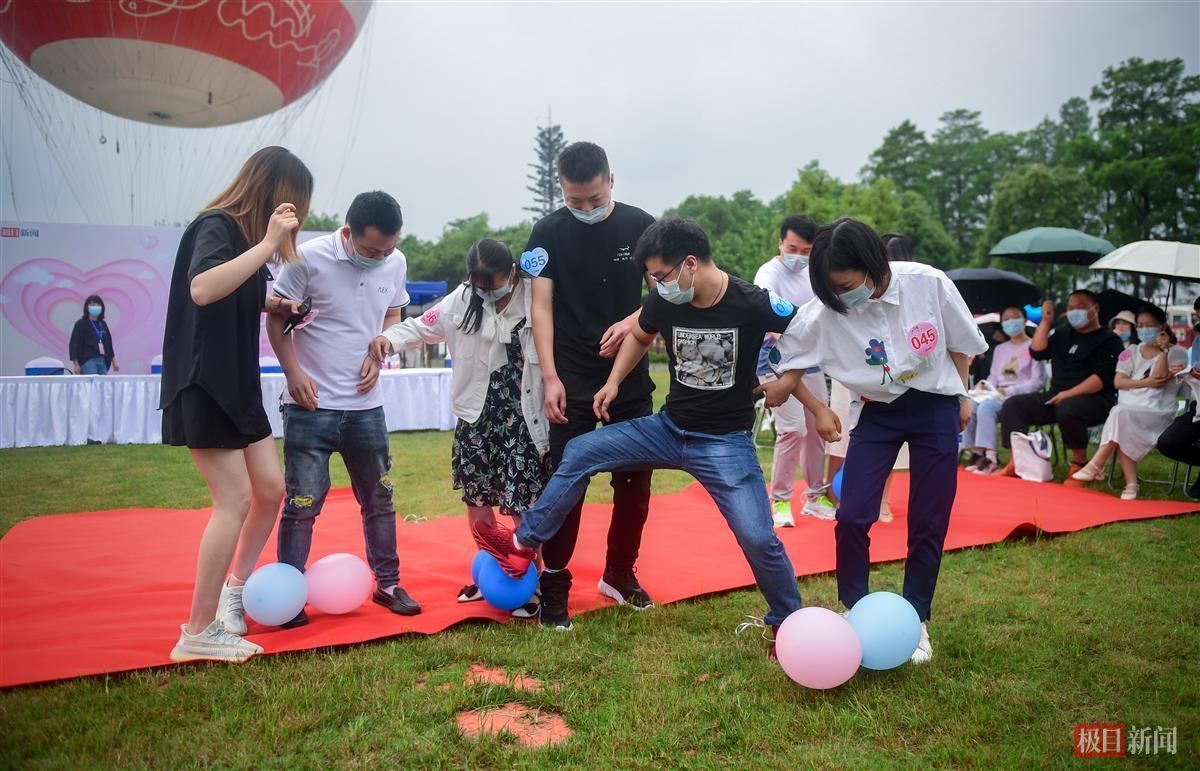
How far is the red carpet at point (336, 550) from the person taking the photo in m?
3.15

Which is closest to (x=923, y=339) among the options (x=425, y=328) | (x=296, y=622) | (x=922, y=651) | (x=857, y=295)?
(x=857, y=295)

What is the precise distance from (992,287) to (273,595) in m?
12.2

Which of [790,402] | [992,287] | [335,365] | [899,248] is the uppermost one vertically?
[992,287]

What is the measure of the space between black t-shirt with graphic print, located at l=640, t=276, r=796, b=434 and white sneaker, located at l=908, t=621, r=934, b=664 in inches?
40.7

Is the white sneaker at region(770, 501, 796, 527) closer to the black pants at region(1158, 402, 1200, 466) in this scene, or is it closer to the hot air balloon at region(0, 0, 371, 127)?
the black pants at region(1158, 402, 1200, 466)

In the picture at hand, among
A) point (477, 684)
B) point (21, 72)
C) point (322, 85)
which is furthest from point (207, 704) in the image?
point (322, 85)

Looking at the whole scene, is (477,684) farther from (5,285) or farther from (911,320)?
(5,285)

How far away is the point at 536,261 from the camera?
3402 millimetres

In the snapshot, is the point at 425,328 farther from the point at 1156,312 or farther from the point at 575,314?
the point at 1156,312

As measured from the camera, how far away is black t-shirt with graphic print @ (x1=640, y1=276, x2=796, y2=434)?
3.02 meters

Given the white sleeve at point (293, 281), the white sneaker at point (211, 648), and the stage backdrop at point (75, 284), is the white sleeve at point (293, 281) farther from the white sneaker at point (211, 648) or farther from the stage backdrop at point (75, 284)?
the stage backdrop at point (75, 284)

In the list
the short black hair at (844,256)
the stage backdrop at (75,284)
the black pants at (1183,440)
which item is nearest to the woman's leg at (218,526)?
the short black hair at (844,256)

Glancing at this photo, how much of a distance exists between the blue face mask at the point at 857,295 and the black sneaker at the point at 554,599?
1.65 metres

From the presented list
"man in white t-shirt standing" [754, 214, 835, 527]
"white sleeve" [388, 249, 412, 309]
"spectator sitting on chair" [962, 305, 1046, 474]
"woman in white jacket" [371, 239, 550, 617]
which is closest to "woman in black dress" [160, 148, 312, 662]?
"white sleeve" [388, 249, 412, 309]
